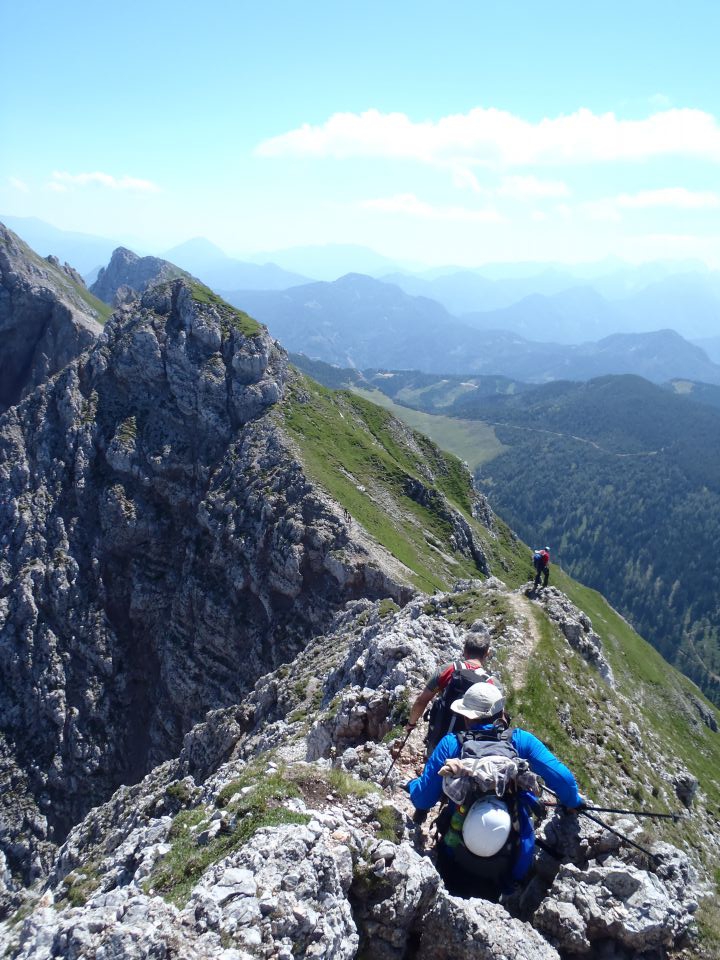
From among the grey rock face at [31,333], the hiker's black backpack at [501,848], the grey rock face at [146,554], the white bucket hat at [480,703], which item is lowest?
the grey rock face at [146,554]

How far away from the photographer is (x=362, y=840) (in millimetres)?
11820

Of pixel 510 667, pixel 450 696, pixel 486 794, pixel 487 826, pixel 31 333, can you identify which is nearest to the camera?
pixel 487 826

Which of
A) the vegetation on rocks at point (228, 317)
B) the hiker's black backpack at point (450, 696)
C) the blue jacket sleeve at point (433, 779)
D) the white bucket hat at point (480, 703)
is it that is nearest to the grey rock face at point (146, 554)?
the vegetation on rocks at point (228, 317)

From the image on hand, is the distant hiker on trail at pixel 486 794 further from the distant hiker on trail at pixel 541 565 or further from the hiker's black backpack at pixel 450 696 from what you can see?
the distant hiker on trail at pixel 541 565

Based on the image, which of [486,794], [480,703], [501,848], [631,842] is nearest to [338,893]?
[501,848]

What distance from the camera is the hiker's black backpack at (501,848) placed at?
1020 centimetres

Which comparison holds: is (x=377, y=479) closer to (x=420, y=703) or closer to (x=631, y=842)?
(x=420, y=703)

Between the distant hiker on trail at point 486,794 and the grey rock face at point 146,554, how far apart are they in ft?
148

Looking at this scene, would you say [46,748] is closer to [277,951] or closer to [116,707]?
[116,707]

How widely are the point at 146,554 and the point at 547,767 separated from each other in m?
70.9

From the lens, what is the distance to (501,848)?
10.2 meters

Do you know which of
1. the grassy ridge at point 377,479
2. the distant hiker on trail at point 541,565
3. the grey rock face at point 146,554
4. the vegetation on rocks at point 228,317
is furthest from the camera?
the vegetation on rocks at point 228,317

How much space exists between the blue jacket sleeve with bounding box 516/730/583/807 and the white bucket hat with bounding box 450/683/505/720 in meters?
0.63

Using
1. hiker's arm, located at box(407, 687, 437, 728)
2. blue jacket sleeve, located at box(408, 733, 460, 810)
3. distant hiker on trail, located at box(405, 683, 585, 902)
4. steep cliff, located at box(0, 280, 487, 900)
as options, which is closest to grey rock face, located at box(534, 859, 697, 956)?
distant hiker on trail, located at box(405, 683, 585, 902)
